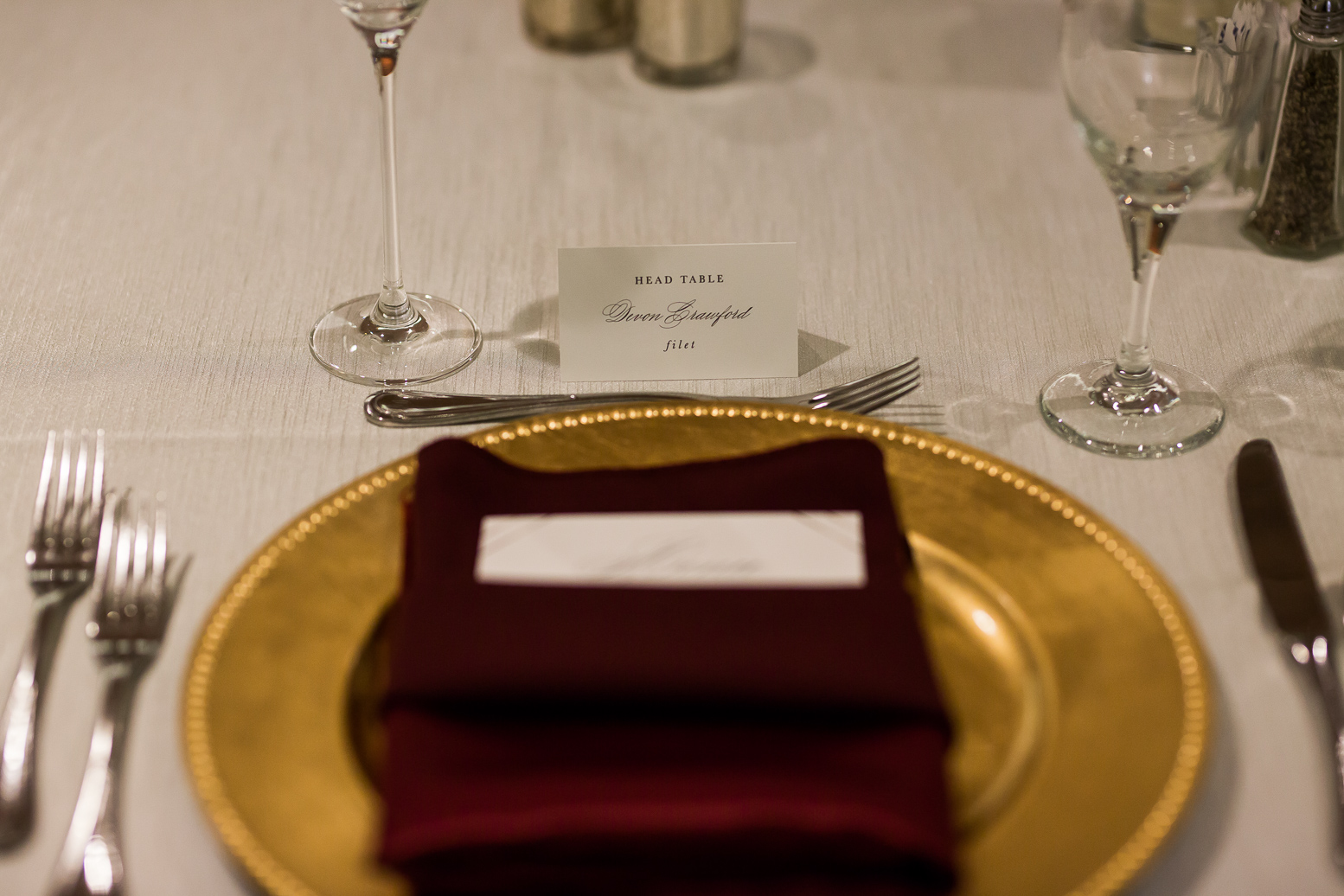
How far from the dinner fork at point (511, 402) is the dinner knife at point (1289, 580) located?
8.1 inches

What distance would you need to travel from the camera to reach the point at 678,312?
79 centimetres

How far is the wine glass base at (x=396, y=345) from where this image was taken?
0.82 meters

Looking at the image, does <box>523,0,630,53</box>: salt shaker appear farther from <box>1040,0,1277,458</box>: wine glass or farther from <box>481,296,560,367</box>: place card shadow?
→ <box>1040,0,1277,458</box>: wine glass

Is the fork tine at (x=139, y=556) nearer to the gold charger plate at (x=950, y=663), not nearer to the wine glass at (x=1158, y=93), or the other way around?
the gold charger plate at (x=950, y=663)

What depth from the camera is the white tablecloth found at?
1.98 feet

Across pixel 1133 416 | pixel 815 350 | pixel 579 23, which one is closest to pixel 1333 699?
pixel 1133 416

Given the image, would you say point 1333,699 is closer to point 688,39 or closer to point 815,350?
point 815,350

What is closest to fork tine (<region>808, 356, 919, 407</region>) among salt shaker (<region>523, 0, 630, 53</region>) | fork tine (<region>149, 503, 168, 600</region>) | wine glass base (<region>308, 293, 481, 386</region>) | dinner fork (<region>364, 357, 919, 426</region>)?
dinner fork (<region>364, 357, 919, 426</region>)

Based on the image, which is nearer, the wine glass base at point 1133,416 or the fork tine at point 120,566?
the fork tine at point 120,566

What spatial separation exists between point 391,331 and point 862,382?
0.31 m

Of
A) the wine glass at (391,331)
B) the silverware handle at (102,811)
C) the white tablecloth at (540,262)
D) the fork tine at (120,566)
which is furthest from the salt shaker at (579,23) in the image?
the silverware handle at (102,811)

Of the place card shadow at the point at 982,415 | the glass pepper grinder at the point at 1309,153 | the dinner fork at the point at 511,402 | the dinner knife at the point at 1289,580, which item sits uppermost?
the glass pepper grinder at the point at 1309,153

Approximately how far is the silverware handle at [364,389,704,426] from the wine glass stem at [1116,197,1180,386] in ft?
0.88

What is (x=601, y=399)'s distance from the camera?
2.49ft
